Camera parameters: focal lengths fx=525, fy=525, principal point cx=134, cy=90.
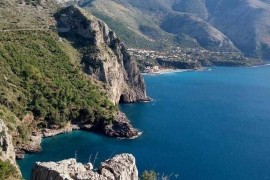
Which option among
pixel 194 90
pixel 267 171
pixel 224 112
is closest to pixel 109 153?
pixel 267 171

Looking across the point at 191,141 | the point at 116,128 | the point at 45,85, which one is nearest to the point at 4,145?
the point at 45,85

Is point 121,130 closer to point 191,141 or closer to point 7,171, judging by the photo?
point 191,141

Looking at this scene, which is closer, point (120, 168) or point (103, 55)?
point (120, 168)

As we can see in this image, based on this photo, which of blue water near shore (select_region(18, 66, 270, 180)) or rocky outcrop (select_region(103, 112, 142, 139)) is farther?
rocky outcrop (select_region(103, 112, 142, 139))

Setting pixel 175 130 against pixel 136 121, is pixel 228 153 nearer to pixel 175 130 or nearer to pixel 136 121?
pixel 175 130

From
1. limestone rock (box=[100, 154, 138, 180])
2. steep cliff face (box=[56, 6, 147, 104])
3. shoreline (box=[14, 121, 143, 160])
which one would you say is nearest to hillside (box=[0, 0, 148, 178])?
steep cliff face (box=[56, 6, 147, 104])

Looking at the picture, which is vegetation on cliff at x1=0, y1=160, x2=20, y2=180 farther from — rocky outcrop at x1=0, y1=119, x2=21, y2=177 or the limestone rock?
the limestone rock
